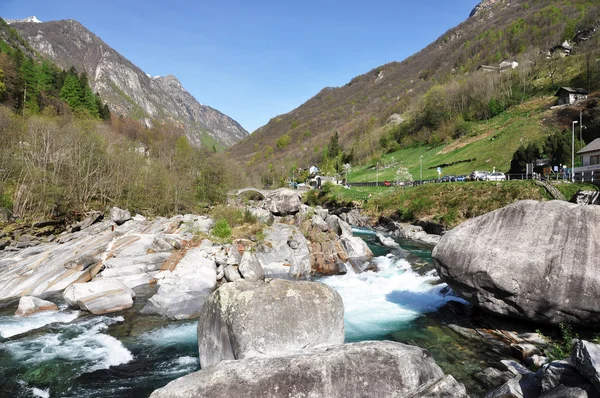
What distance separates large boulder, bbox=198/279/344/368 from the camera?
31.4 feet

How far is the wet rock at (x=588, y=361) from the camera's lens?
6765 mm

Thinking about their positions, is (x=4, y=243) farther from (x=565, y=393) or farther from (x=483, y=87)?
(x=483, y=87)

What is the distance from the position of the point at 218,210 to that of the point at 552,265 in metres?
30.0

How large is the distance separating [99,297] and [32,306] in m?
3.19

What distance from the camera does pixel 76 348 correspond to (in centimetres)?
1361

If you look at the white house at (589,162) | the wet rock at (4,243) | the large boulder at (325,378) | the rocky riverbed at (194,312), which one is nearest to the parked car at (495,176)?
the white house at (589,162)

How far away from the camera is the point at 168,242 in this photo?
26312mm

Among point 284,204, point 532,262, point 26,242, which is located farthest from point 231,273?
point 284,204

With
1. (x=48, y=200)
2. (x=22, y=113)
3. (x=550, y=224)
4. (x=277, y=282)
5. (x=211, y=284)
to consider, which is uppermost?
(x=22, y=113)

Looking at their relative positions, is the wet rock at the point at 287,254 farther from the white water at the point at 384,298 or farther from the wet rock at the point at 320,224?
the wet rock at the point at 320,224

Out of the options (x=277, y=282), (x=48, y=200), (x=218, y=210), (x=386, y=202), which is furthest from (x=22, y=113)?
(x=277, y=282)

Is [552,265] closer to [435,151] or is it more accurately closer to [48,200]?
[48,200]

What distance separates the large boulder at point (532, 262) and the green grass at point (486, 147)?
56.1m

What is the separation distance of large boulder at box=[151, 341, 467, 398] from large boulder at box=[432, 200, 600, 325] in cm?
603
